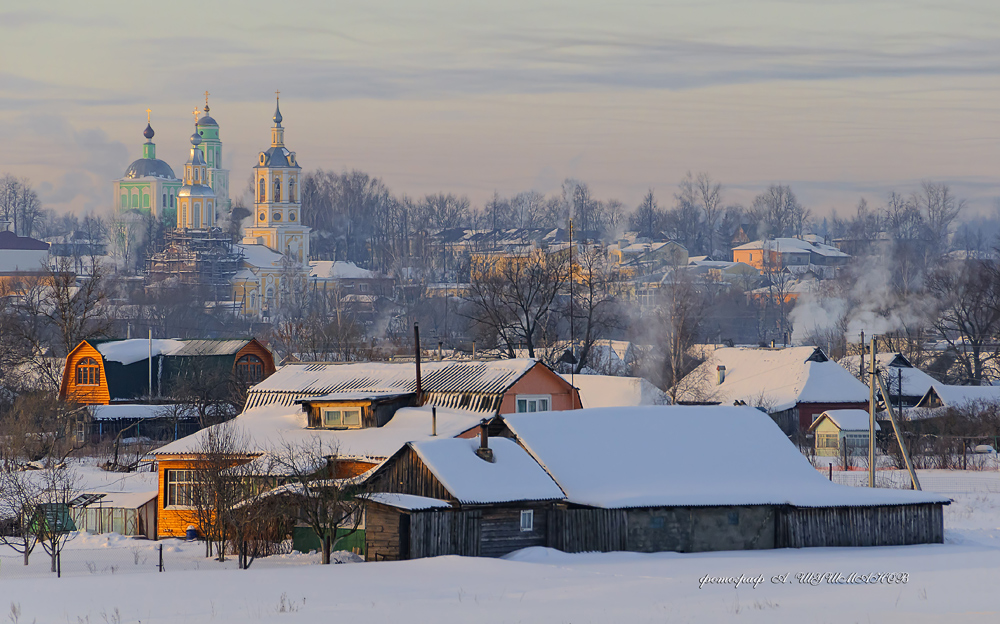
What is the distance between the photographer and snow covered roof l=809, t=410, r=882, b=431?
5522 cm

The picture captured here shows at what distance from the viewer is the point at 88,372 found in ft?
Result: 199

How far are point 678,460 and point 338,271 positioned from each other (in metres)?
135

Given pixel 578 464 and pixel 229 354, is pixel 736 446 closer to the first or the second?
pixel 578 464

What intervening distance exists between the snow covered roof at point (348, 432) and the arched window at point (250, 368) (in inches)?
962

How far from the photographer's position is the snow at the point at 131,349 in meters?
60.7

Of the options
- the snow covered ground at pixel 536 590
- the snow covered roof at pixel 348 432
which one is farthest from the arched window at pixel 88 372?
the snow covered ground at pixel 536 590

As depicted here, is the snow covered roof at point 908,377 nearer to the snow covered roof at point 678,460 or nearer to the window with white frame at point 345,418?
the snow covered roof at point 678,460

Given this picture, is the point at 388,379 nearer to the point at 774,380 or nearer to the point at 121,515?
the point at 121,515

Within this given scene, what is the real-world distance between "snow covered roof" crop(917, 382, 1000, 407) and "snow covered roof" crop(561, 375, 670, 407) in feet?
44.5

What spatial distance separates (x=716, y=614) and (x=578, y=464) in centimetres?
1030

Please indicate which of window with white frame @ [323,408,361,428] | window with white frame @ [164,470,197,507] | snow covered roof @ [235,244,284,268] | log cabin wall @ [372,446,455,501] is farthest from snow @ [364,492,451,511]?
snow covered roof @ [235,244,284,268]

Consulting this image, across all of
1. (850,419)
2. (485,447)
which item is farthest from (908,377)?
(485,447)

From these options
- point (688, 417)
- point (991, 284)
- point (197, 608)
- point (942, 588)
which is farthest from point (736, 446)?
point (991, 284)

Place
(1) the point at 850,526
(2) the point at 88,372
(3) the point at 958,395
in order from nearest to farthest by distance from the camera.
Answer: (1) the point at 850,526
(2) the point at 88,372
(3) the point at 958,395
